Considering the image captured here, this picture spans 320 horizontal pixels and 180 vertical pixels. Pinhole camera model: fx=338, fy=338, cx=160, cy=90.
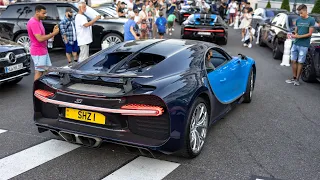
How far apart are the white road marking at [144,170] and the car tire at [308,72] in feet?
19.0

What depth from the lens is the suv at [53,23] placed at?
38.0ft

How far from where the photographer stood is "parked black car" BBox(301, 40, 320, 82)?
806 centimetres

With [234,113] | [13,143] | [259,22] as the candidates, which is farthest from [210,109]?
[259,22]

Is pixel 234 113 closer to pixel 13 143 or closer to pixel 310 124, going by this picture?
pixel 310 124

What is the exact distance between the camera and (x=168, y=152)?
369 centimetres

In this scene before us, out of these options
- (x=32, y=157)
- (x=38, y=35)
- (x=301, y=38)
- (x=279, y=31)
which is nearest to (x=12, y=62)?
(x=38, y=35)

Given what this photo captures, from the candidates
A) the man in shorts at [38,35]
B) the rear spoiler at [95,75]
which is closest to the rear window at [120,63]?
the rear spoiler at [95,75]

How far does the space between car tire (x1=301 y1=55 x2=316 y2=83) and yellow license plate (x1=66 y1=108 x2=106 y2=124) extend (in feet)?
21.0

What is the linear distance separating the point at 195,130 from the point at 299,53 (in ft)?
17.1

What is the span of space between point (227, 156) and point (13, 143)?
285 centimetres

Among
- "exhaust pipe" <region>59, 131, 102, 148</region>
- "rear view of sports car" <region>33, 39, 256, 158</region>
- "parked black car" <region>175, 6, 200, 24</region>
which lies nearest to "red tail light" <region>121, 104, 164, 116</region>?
"rear view of sports car" <region>33, 39, 256, 158</region>

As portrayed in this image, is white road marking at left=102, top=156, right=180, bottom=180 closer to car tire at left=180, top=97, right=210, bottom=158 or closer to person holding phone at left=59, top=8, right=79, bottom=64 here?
car tire at left=180, top=97, right=210, bottom=158

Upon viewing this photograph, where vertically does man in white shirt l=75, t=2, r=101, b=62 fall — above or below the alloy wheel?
above

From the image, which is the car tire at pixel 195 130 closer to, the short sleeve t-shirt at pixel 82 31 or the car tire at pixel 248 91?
the car tire at pixel 248 91
